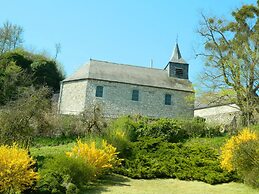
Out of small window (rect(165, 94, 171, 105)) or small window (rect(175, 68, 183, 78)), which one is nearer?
small window (rect(165, 94, 171, 105))

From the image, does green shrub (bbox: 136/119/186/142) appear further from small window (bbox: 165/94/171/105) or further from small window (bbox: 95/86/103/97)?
small window (bbox: 165/94/171/105)

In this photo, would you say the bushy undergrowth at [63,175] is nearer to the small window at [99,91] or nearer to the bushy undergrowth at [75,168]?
the bushy undergrowth at [75,168]

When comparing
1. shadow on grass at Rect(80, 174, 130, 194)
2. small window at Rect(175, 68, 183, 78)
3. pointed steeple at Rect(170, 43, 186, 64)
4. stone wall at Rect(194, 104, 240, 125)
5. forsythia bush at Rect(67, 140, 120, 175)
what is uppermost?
pointed steeple at Rect(170, 43, 186, 64)

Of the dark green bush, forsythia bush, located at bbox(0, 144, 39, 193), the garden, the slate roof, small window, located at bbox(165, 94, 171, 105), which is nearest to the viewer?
forsythia bush, located at bbox(0, 144, 39, 193)

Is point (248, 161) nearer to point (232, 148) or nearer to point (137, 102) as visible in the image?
point (232, 148)

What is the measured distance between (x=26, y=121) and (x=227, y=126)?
560 inches

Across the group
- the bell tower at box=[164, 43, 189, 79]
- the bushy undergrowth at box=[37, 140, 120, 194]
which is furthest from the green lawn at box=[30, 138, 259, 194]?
the bell tower at box=[164, 43, 189, 79]

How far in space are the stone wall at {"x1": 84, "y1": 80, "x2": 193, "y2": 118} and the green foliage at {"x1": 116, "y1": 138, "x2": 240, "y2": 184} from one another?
13.4m

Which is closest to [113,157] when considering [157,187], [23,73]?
[157,187]

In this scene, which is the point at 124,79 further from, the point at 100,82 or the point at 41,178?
the point at 41,178

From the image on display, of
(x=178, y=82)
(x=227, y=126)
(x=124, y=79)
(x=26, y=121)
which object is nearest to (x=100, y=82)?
(x=124, y=79)

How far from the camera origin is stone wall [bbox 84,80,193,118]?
31219mm

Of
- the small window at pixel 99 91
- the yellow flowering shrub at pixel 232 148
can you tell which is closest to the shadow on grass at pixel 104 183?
the yellow flowering shrub at pixel 232 148

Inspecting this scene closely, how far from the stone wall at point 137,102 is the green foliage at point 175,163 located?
44.0ft
